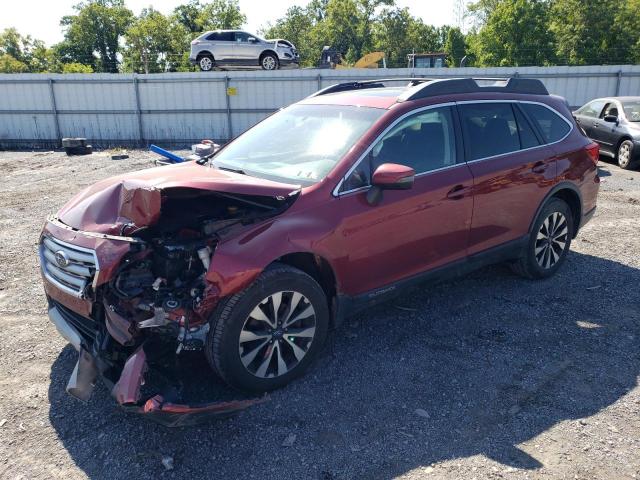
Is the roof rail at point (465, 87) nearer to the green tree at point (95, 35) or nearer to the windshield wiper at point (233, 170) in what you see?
the windshield wiper at point (233, 170)

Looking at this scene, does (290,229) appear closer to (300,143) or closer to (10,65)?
(300,143)

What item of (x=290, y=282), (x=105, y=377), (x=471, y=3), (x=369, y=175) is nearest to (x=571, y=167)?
(x=369, y=175)

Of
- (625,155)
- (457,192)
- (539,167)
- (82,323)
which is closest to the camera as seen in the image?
(82,323)

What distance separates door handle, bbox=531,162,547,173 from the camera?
492 centimetres

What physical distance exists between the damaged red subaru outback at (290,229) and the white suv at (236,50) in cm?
1866

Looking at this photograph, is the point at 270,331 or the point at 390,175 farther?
the point at 390,175

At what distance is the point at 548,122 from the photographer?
5.23m

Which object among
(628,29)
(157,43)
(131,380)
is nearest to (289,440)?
(131,380)

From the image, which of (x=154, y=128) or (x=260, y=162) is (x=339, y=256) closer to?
(x=260, y=162)

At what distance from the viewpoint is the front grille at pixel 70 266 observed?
319cm

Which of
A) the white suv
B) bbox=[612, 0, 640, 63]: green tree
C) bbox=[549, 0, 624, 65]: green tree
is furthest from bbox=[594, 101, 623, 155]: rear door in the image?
bbox=[612, 0, 640, 63]: green tree

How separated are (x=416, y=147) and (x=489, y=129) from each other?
96cm

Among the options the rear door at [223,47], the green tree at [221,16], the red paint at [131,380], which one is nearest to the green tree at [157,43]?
the green tree at [221,16]

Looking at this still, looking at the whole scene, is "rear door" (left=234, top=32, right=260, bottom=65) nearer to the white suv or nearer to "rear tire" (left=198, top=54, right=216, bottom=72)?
the white suv
